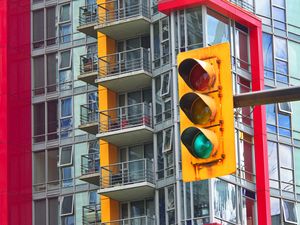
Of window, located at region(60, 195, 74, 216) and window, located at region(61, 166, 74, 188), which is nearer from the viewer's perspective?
window, located at region(60, 195, 74, 216)

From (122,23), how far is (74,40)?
4315 millimetres

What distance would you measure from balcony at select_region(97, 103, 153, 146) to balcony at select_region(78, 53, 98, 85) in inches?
72.8

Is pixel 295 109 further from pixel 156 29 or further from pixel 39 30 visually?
pixel 39 30

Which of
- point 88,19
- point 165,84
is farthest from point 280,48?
point 88,19

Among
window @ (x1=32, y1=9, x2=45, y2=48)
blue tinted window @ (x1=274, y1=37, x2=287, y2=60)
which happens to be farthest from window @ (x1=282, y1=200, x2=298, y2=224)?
window @ (x1=32, y1=9, x2=45, y2=48)

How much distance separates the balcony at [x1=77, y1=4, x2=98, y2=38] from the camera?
45344 millimetres

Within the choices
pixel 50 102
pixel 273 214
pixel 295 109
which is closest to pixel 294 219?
pixel 273 214

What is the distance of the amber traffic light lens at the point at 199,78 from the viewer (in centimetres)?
1080

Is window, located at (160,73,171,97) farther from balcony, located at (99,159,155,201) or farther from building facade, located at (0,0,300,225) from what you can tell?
balcony, located at (99,159,155,201)

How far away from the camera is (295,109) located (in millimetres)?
44875

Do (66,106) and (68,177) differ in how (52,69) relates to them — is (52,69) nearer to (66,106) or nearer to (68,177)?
(66,106)

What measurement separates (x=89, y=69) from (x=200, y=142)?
34561 mm

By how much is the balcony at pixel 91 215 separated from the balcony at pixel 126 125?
113 inches

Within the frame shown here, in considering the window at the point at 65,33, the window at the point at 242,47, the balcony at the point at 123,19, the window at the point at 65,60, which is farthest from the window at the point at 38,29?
the window at the point at 242,47
